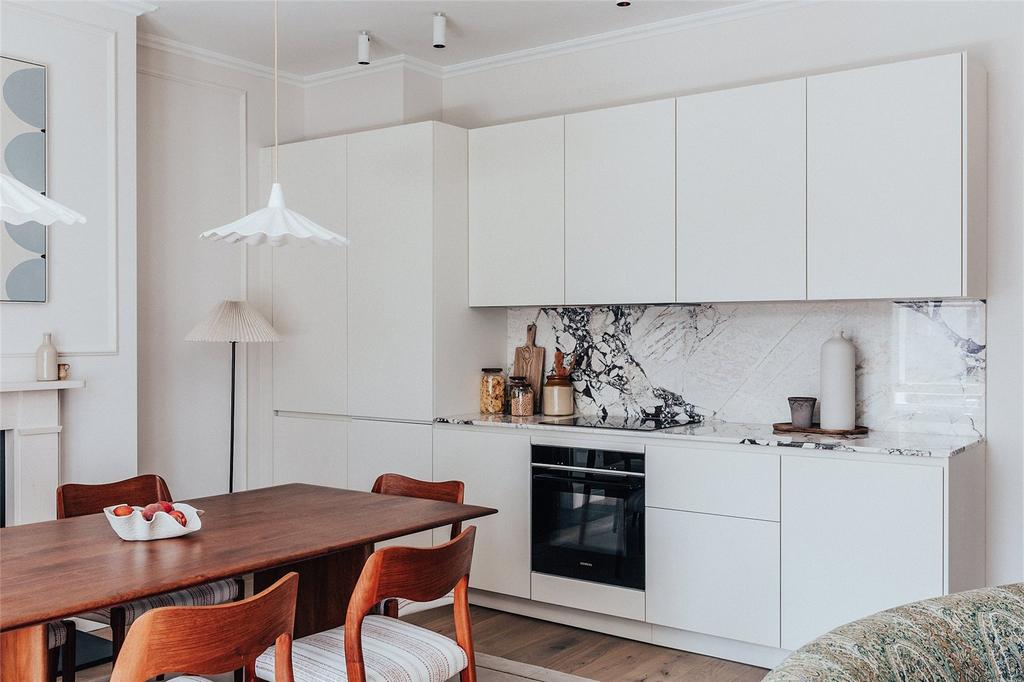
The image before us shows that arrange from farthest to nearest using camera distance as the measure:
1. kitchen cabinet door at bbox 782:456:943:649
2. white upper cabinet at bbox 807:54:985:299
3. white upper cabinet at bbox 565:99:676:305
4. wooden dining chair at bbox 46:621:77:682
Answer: white upper cabinet at bbox 565:99:676:305 → white upper cabinet at bbox 807:54:985:299 → kitchen cabinet door at bbox 782:456:943:649 → wooden dining chair at bbox 46:621:77:682

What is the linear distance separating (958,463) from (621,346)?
1.67 m

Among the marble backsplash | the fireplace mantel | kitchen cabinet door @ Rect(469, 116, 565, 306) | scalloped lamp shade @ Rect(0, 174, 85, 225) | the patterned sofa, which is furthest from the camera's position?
kitchen cabinet door @ Rect(469, 116, 565, 306)

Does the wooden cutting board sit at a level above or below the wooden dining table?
above

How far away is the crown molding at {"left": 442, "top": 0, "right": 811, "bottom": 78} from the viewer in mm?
3977

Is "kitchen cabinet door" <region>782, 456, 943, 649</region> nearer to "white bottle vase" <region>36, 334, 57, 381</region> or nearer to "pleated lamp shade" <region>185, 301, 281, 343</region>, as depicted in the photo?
"pleated lamp shade" <region>185, 301, 281, 343</region>

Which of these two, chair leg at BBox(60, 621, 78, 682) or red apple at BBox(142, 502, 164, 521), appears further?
chair leg at BBox(60, 621, 78, 682)

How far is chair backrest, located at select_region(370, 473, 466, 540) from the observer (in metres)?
3.25

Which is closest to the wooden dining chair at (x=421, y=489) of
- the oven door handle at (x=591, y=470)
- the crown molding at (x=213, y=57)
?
the oven door handle at (x=591, y=470)

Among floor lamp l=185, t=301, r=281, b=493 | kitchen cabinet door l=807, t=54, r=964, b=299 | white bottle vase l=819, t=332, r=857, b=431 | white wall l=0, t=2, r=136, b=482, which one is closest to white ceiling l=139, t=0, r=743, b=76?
white wall l=0, t=2, r=136, b=482

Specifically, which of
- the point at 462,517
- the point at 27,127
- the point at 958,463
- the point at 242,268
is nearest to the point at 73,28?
the point at 27,127

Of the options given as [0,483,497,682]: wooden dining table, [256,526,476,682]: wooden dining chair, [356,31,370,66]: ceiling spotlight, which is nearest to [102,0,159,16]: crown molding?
[356,31,370,66]: ceiling spotlight

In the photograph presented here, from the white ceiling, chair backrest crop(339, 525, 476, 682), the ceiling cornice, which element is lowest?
chair backrest crop(339, 525, 476, 682)

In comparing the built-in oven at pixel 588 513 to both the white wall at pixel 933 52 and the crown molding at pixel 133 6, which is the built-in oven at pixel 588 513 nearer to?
the white wall at pixel 933 52


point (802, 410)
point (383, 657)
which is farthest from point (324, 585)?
point (802, 410)
